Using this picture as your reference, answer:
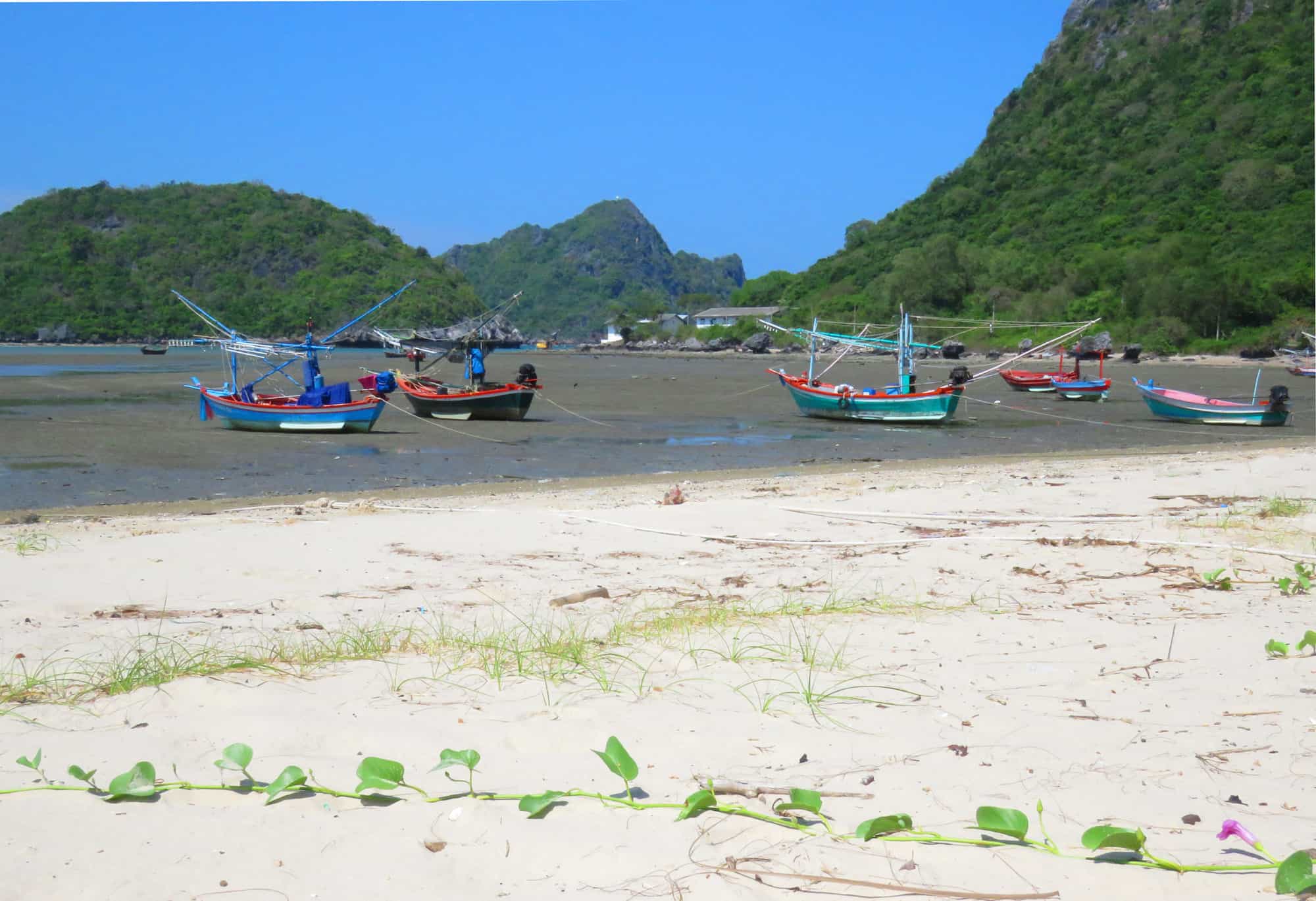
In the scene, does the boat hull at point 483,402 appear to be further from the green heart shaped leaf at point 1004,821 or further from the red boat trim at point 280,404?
the green heart shaped leaf at point 1004,821

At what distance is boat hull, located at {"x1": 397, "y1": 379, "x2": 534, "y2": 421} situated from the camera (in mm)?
28922

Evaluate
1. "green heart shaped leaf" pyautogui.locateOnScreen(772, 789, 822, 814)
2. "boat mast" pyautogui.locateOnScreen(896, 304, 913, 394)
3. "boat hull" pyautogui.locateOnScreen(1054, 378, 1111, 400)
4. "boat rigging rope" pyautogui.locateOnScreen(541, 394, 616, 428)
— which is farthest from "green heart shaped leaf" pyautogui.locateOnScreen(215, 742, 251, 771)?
"boat hull" pyautogui.locateOnScreen(1054, 378, 1111, 400)

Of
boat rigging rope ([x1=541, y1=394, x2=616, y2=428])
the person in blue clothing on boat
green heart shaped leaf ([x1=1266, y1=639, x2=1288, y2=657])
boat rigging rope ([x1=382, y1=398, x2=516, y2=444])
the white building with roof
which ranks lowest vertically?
boat rigging rope ([x1=382, y1=398, x2=516, y2=444])

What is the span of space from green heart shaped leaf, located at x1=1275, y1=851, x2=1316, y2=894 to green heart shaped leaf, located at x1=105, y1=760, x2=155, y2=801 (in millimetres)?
3010

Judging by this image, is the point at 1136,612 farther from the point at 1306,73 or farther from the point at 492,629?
the point at 1306,73

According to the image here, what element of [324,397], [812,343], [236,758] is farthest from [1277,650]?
[812,343]

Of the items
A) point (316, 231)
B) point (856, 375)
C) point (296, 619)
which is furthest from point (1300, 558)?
point (316, 231)

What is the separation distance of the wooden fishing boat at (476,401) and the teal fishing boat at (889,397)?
24.9ft

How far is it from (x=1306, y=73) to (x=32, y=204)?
166 metres

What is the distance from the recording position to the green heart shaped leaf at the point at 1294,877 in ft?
8.38

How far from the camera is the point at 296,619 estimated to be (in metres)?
5.60

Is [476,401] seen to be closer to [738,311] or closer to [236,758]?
[236,758]

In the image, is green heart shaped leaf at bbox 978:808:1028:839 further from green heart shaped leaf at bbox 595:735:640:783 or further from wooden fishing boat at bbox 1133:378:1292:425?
wooden fishing boat at bbox 1133:378:1292:425

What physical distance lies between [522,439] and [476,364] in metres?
6.04
